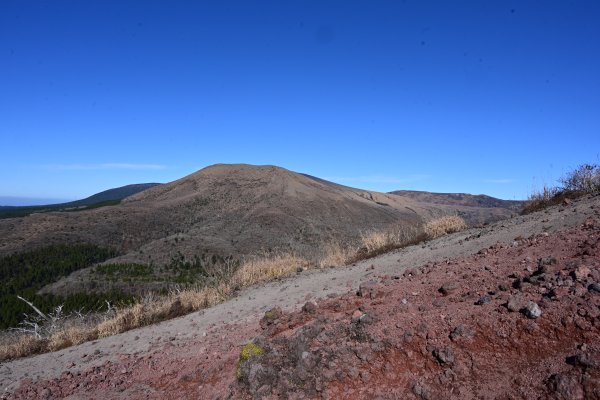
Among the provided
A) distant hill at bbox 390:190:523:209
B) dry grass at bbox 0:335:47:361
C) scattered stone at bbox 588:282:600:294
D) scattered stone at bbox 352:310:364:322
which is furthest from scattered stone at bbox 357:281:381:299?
distant hill at bbox 390:190:523:209

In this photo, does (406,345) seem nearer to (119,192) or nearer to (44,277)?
(44,277)

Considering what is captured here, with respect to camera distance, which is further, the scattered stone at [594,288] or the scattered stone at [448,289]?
the scattered stone at [448,289]

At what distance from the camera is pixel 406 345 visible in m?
3.79

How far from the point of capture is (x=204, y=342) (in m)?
5.48

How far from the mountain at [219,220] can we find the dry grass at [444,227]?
428cm

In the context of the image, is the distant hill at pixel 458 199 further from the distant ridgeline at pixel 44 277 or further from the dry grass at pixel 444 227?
the dry grass at pixel 444 227

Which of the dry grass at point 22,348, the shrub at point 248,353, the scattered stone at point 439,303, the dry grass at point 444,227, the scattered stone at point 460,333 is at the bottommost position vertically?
the dry grass at point 22,348

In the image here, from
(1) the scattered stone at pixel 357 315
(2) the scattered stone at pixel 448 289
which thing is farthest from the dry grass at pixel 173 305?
(2) the scattered stone at pixel 448 289

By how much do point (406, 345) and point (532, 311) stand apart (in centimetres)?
104

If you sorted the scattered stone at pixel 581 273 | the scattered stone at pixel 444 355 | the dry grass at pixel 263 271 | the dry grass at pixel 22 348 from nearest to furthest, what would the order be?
1. the scattered stone at pixel 444 355
2. the scattered stone at pixel 581 273
3. the dry grass at pixel 22 348
4. the dry grass at pixel 263 271

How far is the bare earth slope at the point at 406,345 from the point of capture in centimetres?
329

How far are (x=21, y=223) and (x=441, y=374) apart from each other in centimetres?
2381

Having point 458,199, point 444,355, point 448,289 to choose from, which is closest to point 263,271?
point 448,289

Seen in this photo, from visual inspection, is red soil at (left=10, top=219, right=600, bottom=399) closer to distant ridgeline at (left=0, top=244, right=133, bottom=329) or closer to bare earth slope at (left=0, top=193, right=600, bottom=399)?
bare earth slope at (left=0, top=193, right=600, bottom=399)
